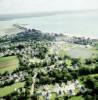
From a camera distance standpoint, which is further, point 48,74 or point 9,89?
point 48,74

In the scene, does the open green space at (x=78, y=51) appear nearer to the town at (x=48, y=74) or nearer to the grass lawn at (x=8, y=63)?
the town at (x=48, y=74)

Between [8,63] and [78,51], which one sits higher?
[8,63]

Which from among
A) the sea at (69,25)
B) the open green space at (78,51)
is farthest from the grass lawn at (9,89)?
the sea at (69,25)

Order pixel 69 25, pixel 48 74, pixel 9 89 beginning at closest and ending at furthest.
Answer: pixel 9 89 → pixel 48 74 → pixel 69 25

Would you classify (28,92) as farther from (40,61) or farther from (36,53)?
(36,53)

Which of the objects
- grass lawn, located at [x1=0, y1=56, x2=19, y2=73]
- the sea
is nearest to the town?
grass lawn, located at [x1=0, y1=56, x2=19, y2=73]

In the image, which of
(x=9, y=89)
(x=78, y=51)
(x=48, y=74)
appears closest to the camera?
(x=9, y=89)

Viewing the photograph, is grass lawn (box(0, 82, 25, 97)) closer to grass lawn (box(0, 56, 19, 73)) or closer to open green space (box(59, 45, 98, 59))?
grass lawn (box(0, 56, 19, 73))

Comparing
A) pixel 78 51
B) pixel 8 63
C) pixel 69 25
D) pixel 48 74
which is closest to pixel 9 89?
pixel 48 74

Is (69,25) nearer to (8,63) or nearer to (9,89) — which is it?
(8,63)
